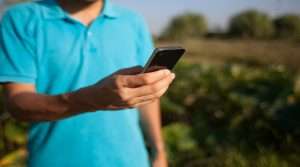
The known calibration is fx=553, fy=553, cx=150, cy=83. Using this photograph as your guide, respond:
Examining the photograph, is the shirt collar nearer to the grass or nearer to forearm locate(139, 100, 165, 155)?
forearm locate(139, 100, 165, 155)

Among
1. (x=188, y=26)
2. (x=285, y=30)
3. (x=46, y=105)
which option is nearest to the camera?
(x=46, y=105)

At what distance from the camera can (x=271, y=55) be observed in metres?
8.91

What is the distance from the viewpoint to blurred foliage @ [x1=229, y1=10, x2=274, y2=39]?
10.7 m

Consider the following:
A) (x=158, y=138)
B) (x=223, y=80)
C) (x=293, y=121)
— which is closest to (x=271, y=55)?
(x=223, y=80)

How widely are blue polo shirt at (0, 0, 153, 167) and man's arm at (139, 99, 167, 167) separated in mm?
148

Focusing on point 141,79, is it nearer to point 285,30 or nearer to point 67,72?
point 67,72

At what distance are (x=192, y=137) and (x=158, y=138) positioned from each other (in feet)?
8.42

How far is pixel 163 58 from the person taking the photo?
107 cm

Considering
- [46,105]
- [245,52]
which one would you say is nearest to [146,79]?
[46,105]

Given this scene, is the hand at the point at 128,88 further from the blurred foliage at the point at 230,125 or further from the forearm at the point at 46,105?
the blurred foliage at the point at 230,125

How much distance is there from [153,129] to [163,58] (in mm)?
527

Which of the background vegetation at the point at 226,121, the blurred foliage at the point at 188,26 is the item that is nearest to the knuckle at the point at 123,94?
the background vegetation at the point at 226,121

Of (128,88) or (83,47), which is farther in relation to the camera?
(83,47)

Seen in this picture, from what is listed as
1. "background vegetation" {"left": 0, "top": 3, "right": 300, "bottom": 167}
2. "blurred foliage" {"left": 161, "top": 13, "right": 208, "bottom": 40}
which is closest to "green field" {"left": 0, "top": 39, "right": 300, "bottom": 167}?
"background vegetation" {"left": 0, "top": 3, "right": 300, "bottom": 167}
